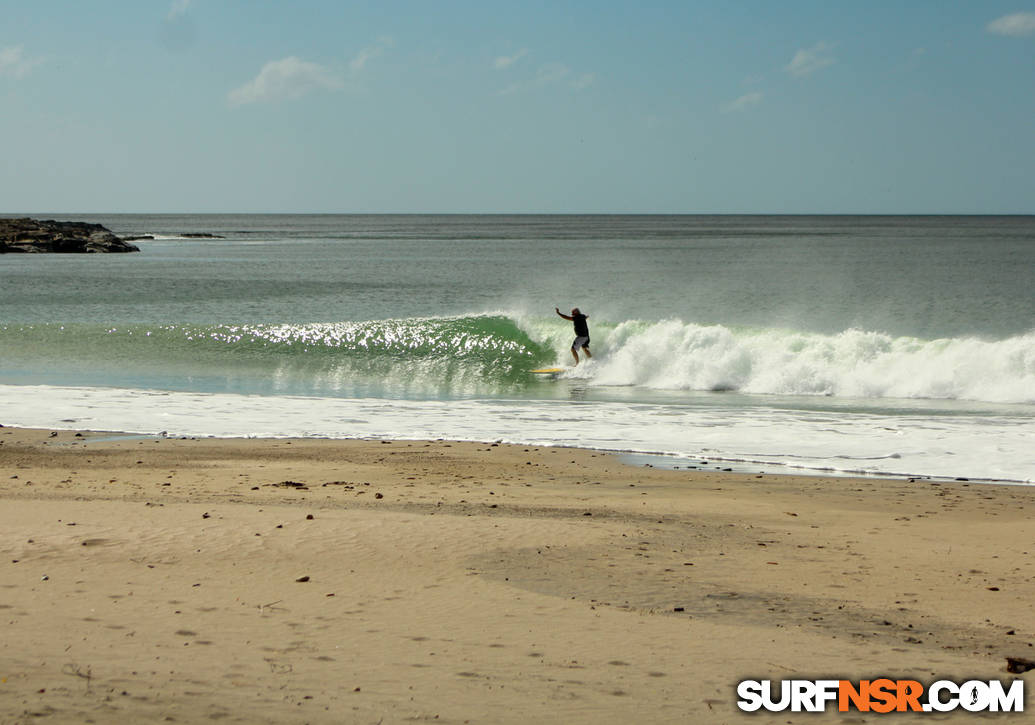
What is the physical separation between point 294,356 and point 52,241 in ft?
219

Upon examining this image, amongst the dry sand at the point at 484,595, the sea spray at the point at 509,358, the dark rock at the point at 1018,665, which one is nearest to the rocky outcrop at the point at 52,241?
the sea spray at the point at 509,358

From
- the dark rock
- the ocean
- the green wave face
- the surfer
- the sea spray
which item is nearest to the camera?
the dark rock

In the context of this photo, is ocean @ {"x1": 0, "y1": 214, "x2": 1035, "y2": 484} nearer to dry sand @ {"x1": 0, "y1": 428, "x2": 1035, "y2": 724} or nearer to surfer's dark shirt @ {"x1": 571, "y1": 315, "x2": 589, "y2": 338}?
surfer's dark shirt @ {"x1": 571, "y1": 315, "x2": 589, "y2": 338}

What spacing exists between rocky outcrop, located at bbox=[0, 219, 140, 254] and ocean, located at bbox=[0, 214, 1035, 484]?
31879 mm

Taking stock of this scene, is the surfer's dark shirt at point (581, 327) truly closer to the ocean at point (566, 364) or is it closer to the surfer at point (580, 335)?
the surfer at point (580, 335)

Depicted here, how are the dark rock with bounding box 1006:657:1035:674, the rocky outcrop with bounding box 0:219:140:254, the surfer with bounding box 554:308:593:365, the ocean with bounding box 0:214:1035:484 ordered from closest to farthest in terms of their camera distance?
the dark rock with bounding box 1006:657:1035:674, the ocean with bounding box 0:214:1035:484, the surfer with bounding box 554:308:593:365, the rocky outcrop with bounding box 0:219:140:254

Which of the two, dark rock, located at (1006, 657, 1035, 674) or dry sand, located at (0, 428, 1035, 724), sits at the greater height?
dark rock, located at (1006, 657, 1035, 674)

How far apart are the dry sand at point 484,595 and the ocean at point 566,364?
11.4 feet

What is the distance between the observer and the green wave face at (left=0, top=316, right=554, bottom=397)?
22.4m

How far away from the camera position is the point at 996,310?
134 feet

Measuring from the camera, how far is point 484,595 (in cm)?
690

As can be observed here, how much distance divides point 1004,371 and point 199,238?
116021mm

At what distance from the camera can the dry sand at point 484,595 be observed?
5254mm

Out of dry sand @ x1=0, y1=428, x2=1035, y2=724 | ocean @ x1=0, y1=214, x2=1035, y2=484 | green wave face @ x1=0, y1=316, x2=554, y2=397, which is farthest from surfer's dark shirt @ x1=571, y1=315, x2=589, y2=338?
dry sand @ x1=0, y1=428, x2=1035, y2=724
